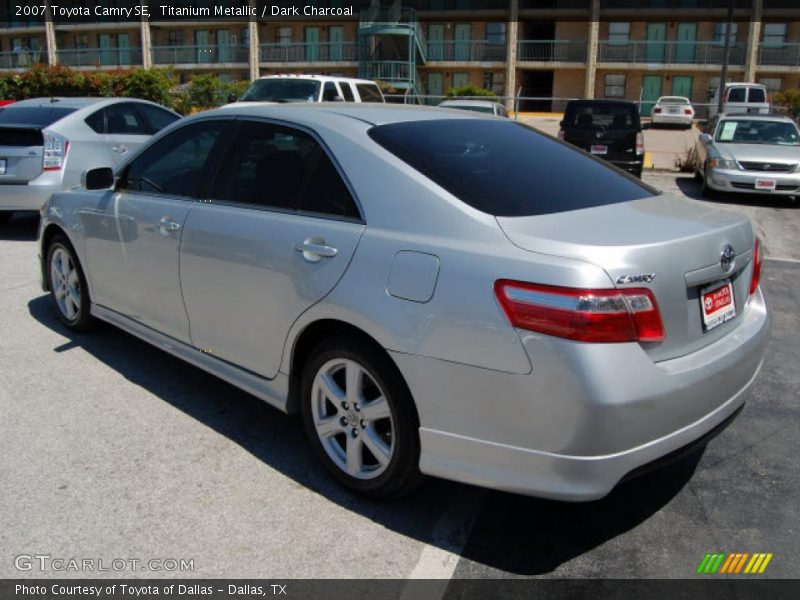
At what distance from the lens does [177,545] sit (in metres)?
2.97

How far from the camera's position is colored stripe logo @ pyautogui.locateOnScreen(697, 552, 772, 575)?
113 inches

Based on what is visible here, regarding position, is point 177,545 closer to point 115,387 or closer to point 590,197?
point 115,387

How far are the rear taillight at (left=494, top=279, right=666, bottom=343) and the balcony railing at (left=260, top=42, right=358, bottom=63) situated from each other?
42.1 meters

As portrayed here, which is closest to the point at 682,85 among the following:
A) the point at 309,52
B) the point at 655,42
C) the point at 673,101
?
the point at 655,42

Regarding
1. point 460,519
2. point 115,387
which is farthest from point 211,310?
point 460,519

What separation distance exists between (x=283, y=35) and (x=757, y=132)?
36.6m

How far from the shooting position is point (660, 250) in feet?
9.00

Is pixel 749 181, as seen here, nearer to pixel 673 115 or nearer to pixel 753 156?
pixel 753 156

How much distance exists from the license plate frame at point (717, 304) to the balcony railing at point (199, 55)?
45.0 meters

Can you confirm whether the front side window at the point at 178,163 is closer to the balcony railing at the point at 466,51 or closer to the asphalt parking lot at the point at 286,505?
the asphalt parking lot at the point at 286,505

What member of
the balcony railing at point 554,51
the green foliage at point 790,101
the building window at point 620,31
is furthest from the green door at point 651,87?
the green foliage at point 790,101

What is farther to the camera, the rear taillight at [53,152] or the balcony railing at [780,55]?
the balcony railing at [780,55]

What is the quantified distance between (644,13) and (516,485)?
42938 mm

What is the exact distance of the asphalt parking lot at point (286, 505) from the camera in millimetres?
2920
